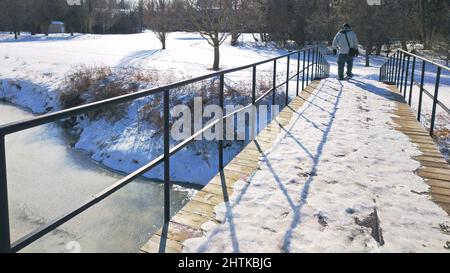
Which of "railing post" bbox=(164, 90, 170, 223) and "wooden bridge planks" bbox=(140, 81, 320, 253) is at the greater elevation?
"railing post" bbox=(164, 90, 170, 223)

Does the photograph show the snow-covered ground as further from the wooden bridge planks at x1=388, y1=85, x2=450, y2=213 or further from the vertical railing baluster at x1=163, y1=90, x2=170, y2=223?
the vertical railing baluster at x1=163, y1=90, x2=170, y2=223

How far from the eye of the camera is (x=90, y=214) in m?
9.84

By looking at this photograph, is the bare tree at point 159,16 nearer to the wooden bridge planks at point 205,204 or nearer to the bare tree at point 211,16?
the bare tree at point 211,16

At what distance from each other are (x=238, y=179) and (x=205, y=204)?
0.72 meters

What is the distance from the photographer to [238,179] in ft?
14.1

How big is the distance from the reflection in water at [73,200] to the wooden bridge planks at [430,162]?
558 cm

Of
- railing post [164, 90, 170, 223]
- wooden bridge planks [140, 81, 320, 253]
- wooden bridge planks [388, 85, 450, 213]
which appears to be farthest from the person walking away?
railing post [164, 90, 170, 223]

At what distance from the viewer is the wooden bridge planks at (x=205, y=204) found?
301cm

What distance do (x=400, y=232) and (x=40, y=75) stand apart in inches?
920

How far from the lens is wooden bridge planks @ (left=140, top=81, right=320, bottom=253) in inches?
118

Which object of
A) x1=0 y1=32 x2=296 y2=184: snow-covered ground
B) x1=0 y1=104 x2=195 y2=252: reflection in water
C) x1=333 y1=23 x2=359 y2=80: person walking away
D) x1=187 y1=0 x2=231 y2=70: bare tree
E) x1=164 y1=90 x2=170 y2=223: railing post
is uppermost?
x1=187 y1=0 x2=231 y2=70: bare tree

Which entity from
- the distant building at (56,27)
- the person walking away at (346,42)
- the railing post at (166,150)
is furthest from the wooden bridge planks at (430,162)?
the distant building at (56,27)

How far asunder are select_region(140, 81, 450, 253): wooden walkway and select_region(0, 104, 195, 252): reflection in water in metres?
4.28
